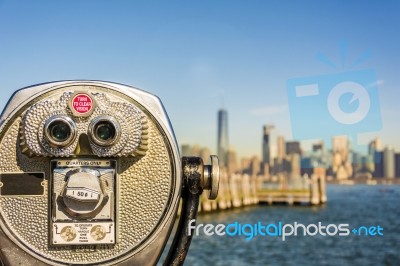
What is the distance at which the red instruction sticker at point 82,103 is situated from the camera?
2.00 metres

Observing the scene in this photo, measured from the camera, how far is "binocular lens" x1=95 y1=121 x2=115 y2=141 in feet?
6.50

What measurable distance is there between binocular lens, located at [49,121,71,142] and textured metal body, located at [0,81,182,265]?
3 centimetres

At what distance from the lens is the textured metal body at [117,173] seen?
1998mm

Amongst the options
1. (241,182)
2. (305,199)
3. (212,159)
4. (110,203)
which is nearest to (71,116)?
(110,203)

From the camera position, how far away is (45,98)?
2.02 metres

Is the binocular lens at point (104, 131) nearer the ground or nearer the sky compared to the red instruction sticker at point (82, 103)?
nearer the ground

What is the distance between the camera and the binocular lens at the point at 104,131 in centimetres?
198

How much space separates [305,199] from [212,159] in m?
43.4

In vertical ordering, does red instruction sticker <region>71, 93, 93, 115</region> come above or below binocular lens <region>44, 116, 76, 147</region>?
above

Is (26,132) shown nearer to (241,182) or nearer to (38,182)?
(38,182)

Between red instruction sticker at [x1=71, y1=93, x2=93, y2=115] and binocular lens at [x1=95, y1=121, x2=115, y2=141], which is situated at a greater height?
Result: red instruction sticker at [x1=71, y1=93, x2=93, y2=115]

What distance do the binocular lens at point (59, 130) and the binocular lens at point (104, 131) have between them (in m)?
0.07

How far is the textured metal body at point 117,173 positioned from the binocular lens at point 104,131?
0.03 meters

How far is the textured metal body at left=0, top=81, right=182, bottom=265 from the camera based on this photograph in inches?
78.7
